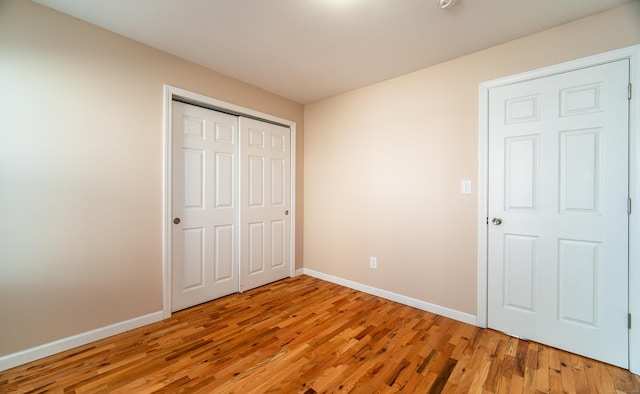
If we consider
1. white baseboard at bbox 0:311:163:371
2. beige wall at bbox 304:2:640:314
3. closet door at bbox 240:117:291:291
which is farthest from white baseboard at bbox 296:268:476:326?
white baseboard at bbox 0:311:163:371

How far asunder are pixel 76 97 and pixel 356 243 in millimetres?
3040

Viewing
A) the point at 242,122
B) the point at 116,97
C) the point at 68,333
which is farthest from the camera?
the point at 242,122

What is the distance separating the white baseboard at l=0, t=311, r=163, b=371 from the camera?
176 centimetres

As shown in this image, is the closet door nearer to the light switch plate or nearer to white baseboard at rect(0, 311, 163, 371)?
white baseboard at rect(0, 311, 163, 371)

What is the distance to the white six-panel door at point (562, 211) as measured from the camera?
1.83 m

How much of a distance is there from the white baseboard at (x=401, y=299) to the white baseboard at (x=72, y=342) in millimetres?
1978

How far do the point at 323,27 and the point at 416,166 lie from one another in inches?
63.6

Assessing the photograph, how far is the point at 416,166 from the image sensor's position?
2.77 meters

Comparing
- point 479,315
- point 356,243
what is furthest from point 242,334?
point 479,315

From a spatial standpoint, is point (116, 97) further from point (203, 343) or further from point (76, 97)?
point (203, 343)

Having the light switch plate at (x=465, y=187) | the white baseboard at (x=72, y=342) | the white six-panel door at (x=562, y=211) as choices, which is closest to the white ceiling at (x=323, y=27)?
the white six-panel door at (x=562, y=211)

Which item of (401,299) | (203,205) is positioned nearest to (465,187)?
(401,299)

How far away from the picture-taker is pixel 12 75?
1757 millimetres

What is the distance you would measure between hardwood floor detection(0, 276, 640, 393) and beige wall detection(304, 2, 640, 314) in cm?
58
